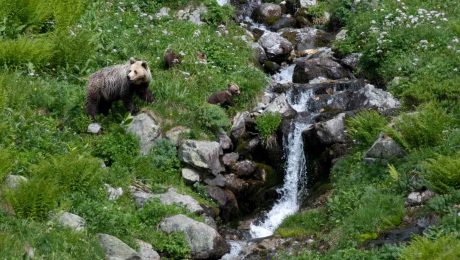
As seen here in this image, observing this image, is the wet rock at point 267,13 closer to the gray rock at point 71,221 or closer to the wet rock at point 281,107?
the wet rock at point 281,107

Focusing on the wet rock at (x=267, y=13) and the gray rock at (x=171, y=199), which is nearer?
the gray rock at (x=171, y=199)

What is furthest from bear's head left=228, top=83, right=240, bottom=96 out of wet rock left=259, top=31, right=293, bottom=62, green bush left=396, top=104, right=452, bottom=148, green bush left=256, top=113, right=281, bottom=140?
green bush left=396, top=104, right=452, bottom=148

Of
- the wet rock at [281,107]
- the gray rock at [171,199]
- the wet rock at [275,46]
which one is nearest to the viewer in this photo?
the gray rock at [171,199]

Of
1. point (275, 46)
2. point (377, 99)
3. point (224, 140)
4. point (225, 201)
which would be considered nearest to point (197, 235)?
point (225, 201)

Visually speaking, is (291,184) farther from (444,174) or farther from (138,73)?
(444,174)

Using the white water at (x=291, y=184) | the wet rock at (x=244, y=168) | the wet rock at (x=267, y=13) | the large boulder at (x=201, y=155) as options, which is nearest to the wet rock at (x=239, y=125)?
the wet rock at (x=244, y=168)

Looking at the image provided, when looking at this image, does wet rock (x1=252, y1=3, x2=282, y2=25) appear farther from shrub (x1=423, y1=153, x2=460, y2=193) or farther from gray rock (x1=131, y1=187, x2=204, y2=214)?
shrub (x1=423, y1=153, x2=460, y2=193)

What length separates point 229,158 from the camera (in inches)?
634

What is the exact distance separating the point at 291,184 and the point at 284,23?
29.6 feet

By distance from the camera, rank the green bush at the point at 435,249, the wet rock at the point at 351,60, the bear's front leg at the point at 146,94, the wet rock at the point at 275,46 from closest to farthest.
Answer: the green bush at the point at 435,249 → the bear's front leg at the point at 146,94 → the wet rock at the point at 351,60 → the wet rock at the point at 275,46

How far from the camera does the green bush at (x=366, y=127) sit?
49.4 ft

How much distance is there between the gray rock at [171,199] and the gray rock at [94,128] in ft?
6.09

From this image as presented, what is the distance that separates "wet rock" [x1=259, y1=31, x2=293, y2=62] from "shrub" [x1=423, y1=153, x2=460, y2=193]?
1029 cm

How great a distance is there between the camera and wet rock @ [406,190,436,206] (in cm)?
1204
